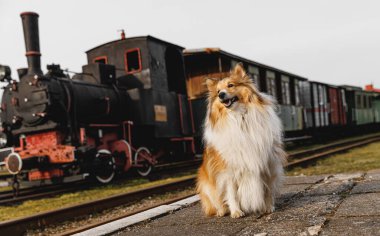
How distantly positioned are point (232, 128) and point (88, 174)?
18.2 feet

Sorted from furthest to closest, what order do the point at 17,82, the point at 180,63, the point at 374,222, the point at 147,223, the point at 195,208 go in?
the point at 180,63
the point at 17,82
the point at 195,208
the point at 147,223
the point at 374,222

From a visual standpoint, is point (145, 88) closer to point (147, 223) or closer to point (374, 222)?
point (147, 223)

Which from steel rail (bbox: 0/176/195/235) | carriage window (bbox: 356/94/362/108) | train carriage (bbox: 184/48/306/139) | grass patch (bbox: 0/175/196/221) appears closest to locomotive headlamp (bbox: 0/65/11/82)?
grass patch (bbox: 0/175/196/221)

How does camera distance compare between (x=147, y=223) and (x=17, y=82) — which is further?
(x=17, y=82)

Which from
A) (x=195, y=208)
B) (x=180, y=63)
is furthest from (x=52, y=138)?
(x=195, y=208)

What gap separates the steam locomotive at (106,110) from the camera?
28.7 ft

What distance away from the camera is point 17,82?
361 inches

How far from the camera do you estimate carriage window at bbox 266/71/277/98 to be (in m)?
15.9

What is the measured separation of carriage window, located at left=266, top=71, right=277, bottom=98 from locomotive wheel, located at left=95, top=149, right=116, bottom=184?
7.97 meters


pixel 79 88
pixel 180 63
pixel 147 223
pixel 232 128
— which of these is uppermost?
pixel 180 63

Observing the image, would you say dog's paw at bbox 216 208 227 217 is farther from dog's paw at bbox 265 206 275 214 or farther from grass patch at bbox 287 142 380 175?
grass patch at bbox 287 142 380 175

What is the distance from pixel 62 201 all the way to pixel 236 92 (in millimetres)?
4738

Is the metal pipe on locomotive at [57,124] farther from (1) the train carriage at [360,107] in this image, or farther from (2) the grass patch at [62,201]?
(1) the train carriage at [360,107]

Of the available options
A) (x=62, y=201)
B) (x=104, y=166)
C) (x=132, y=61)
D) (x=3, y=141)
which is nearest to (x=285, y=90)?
(x=132, y=61)
